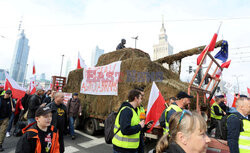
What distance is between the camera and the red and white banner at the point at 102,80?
6.19 metres

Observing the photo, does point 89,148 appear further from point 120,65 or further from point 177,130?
point 177,130

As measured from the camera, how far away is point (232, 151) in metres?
2.24

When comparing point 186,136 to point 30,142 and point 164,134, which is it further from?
point 30,142

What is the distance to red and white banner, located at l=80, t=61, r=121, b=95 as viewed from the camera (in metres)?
6.19

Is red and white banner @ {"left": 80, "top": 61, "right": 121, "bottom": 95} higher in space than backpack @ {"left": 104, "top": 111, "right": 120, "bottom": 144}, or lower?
higher

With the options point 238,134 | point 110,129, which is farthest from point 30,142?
point 238,134

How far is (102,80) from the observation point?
6.61 m

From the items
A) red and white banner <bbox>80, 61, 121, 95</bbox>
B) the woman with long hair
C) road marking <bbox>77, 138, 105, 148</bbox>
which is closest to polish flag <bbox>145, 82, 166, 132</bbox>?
the woman with long hair

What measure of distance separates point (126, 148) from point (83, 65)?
716 cm

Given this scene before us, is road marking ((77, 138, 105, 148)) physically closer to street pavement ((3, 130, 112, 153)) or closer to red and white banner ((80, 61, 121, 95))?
street pavement ((3, 130, 112, 153))

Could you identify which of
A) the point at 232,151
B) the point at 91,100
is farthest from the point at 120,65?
the point at 232,151

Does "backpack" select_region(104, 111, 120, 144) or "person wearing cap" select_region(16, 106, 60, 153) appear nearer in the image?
"person wearing cap" select_region(16, 106, 60, 153)

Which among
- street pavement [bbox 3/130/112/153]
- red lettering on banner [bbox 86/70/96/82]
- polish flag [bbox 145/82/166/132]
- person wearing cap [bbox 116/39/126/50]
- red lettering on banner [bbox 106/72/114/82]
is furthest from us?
person wearing cap [bbox 116/39/126/50]

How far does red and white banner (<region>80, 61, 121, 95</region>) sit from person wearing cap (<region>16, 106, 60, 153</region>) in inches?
155
